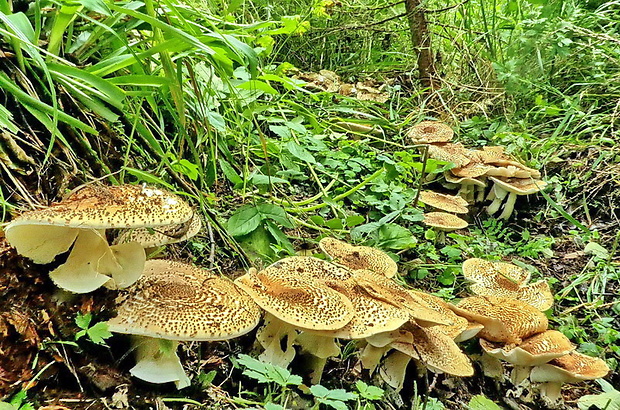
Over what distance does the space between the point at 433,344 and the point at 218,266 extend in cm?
120

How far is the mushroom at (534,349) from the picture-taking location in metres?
2.46

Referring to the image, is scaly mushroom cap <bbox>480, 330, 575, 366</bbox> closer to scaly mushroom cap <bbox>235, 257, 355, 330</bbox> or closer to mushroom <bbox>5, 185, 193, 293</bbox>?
scaly mushroom cap <bbox>235, 257, 355, 330</bbox>

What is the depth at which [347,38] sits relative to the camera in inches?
285

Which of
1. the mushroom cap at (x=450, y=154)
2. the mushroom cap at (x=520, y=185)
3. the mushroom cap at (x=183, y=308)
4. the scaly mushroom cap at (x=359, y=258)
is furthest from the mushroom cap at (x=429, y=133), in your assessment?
the mushroom cap at (x=183, y=308)

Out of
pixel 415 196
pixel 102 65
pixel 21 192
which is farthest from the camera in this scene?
pixel 415 196

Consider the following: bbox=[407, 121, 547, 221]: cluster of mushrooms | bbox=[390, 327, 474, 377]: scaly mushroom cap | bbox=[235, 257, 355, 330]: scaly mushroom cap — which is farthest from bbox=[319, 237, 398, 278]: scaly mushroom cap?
bbox=[407, 121, 547, 221]: cluster of mushrooms

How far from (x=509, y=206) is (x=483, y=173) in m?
0.49

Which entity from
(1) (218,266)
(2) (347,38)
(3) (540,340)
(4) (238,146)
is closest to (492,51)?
(2) (347,38)

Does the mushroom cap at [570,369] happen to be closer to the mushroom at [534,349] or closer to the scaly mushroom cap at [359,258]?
the mushroom at [534,349]

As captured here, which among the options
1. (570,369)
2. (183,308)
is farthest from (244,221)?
(570,369)

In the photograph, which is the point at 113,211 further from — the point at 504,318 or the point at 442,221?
the point at 442,221

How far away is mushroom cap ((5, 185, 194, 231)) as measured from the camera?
143 centimetres

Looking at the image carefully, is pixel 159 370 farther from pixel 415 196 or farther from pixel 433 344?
pixel 415 196

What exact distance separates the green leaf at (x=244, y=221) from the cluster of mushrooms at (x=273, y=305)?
0.36m
